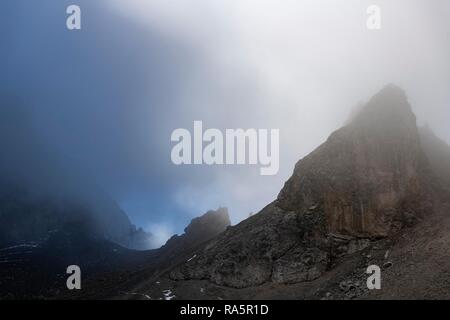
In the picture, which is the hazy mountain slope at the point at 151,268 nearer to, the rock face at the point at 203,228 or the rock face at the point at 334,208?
the rock face at the point at 203,228

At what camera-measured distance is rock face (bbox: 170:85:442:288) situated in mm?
67812

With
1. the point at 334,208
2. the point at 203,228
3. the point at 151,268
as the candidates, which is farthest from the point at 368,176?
the point at 203,228

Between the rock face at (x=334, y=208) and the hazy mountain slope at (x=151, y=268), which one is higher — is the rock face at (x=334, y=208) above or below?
above

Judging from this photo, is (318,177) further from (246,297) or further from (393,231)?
(246,297)

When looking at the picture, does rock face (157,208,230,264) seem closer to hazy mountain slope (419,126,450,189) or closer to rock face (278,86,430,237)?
hazy mountain slope (419,126,450,189)

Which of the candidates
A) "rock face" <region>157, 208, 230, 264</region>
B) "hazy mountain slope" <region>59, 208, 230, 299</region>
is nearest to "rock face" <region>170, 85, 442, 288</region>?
"hazy mountain slope" <region>59, 208, 230, 299</region>

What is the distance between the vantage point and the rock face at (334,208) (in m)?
67.8

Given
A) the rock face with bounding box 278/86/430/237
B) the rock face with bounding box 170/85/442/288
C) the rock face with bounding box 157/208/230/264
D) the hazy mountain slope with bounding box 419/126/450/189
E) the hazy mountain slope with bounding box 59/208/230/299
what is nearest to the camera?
the rock face with bounding box 170/85/442/288

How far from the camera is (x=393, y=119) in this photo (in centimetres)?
8031

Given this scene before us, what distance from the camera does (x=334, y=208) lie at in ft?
234

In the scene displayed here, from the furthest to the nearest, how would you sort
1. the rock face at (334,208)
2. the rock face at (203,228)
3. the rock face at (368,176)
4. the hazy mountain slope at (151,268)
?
1. the rock face at (203,228)
2. the hazy mountain slope at (151,268)
3. the rock face at (368,176)
4. the rock face at (334,208)

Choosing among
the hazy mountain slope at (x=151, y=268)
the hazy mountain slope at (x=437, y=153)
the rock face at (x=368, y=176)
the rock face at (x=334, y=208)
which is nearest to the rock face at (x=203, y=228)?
the hazy mountain slope at (x=151, y=268)

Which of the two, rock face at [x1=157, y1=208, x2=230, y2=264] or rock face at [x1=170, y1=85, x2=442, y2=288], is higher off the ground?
rock face at [x1=170, y1=85, x2=442, y2=288]
